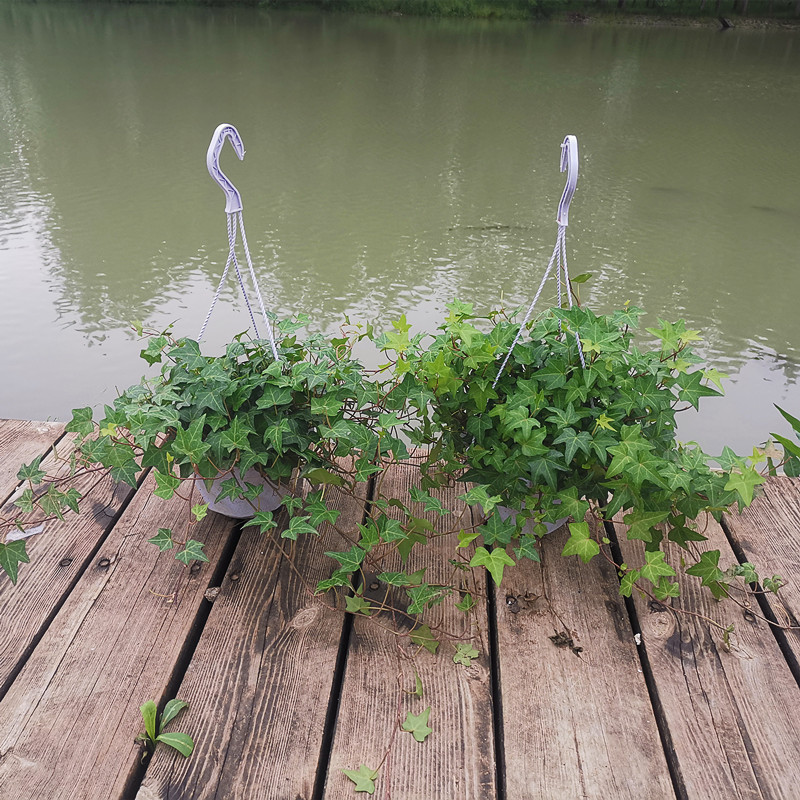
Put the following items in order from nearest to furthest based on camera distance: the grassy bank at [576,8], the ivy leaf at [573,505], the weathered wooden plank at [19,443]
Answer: the ivy leaf at [573,505] < the weathered wooden plank at [19,443] < the grassy bank at [576,8]

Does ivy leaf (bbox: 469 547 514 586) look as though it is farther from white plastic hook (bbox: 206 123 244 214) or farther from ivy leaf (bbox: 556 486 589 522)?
white plastic hook (bbox: 206 123 244 214)

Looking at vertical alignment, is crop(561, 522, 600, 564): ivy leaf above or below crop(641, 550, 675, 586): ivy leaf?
above

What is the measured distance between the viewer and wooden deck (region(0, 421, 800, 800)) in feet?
3.21

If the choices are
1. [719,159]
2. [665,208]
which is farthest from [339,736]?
[719,159]

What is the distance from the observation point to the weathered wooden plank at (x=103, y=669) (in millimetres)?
977

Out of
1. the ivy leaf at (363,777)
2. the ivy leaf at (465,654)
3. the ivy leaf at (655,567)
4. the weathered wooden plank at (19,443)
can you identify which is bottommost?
the weathered wooden plank at (19,443)

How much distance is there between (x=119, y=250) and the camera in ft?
11.7

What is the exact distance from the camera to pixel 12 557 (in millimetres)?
1113

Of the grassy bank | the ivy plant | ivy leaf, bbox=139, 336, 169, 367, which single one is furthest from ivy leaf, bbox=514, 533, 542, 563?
the grassy bank

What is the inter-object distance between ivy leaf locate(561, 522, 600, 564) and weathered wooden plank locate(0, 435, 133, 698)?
0.88 metres

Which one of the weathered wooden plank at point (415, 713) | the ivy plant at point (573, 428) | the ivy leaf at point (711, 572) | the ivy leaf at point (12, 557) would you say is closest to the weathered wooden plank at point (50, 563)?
the ivy leaf at point (12, 557)

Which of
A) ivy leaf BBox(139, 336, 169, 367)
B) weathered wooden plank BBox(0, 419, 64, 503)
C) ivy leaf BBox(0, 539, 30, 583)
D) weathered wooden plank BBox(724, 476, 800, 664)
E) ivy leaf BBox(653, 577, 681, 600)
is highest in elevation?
ivy leaf BBox(139, 336, 169, 367)

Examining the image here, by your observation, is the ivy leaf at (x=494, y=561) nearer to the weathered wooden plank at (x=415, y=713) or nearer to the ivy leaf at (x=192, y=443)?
the weathered wooden plank at (x=415, y=713)

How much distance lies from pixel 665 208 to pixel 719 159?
4.58ft
